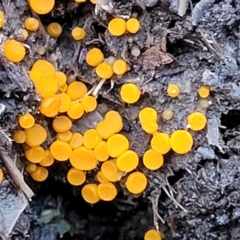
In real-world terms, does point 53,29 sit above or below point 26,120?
above

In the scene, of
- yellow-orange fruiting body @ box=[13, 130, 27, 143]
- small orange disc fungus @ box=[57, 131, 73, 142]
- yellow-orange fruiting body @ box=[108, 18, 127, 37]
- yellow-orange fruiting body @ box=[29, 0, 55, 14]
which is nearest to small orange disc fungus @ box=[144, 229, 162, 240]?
small orange disc fungus @ box=[57, 131, 73, 142]

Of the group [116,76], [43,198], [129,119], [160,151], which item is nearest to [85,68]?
[116,76]

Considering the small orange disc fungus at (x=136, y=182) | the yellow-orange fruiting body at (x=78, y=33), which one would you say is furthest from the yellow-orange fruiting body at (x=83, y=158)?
the yellow-orange fruiting body at (x=78, y=33)

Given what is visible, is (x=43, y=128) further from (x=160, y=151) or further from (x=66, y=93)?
(x=160, y=151)

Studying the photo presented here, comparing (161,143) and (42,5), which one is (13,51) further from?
(161,143)

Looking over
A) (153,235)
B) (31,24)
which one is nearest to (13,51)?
(31,24)

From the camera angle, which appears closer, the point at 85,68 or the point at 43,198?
the point at 85,68

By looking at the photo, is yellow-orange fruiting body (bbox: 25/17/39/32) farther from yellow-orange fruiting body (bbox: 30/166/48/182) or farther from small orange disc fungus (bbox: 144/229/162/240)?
small orange disc fungus (bbox: 144/229/162/240)
